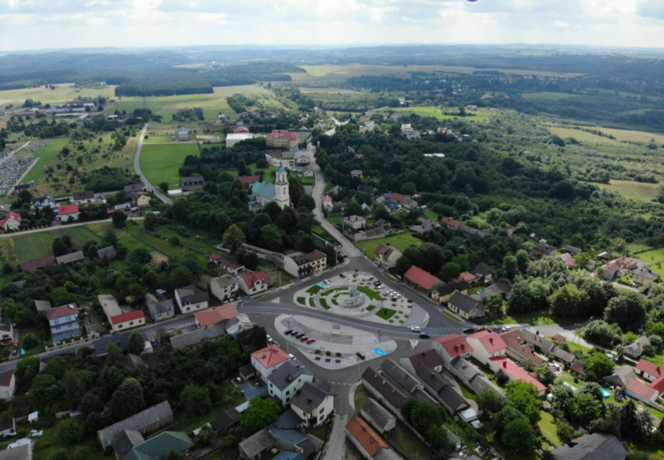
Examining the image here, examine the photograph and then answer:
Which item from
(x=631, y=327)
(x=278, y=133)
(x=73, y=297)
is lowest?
(x=631, y=327)

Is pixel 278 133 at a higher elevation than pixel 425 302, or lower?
higher

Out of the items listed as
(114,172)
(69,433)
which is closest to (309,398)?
(69,433)

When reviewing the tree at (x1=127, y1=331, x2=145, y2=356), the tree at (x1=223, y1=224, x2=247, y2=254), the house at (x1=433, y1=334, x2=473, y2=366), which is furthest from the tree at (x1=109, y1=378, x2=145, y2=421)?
the tree at (x1=223, y1=224, x2=247, y2=254)

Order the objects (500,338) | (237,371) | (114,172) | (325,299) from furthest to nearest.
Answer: (114,172)
(325,299)
(500,338)
(237,371)

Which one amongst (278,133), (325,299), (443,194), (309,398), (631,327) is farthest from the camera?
(278,133)

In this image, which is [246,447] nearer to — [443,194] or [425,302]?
[425,302]

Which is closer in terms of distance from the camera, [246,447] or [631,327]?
[246,447]
